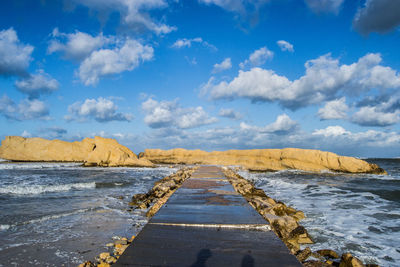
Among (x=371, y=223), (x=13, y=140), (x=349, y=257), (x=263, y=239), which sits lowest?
(x=371, y=223)

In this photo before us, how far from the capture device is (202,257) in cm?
237

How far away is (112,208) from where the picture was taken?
300 inches

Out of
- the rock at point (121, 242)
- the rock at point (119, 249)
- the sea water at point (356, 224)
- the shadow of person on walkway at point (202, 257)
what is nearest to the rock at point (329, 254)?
the sea water at point (356, 224)

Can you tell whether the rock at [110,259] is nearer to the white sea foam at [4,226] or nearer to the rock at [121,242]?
the rock at [121,242]

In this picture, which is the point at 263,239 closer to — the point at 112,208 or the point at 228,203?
the point at 228,203

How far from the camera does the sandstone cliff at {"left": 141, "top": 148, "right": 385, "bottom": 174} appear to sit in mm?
25328

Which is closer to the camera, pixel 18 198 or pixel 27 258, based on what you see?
pixel 27 258

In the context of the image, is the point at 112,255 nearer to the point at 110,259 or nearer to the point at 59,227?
the point at 110,259

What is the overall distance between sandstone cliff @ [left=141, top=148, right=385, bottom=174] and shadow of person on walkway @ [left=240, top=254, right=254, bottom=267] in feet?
89.3

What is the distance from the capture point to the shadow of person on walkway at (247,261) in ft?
7.27

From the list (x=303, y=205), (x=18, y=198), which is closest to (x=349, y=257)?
(x=303, y=205)

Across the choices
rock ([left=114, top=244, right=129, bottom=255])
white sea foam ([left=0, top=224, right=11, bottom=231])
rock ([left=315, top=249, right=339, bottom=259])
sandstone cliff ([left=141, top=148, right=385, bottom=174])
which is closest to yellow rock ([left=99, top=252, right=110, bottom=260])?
rock ([left=114, top=244, right=129, bottom=255])

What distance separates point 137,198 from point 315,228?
6.08 m

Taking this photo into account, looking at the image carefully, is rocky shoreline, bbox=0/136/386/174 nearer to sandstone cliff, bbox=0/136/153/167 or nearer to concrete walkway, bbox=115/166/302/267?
sandstone cliff, bbox=0/136/153/167
